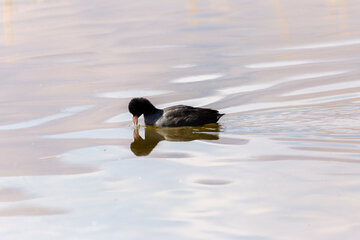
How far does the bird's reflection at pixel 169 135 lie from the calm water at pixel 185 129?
0.04 metres

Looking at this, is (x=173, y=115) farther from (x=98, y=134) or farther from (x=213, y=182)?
(x=213, y=182)

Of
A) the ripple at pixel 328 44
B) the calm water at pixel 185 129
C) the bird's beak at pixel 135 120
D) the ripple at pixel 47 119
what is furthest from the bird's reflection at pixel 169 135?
the ripple at pixel 328 44

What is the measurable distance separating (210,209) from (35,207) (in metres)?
1.88

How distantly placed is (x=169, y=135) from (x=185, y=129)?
36cm

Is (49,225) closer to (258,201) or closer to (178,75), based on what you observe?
(258,201)

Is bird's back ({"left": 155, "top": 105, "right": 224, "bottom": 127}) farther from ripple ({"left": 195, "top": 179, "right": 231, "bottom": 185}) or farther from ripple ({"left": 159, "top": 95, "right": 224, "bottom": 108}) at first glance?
ripple ({"left": 195, "top": 179, "right": 231, "bottom": 185})

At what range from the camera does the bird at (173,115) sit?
35.4 ft

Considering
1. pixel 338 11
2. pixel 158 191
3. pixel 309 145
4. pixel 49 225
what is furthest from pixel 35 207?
pixel 338 11

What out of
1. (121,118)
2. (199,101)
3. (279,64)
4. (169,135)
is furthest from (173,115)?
(279,64)

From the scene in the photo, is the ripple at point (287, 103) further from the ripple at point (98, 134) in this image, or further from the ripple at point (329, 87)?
the ripple at point (98, 134)

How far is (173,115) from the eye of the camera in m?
11.1

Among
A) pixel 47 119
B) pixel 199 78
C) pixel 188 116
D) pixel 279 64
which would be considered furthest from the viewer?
pixel 279 64

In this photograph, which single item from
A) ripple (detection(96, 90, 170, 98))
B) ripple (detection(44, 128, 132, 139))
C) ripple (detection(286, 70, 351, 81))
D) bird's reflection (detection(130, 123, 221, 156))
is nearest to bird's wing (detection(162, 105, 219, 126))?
bird's reflection (detection(130, 123, 221, 156))

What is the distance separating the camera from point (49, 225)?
696 cm
